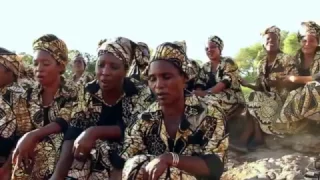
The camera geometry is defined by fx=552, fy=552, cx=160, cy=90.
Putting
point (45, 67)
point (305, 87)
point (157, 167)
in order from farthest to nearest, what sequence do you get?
point (305, 87) → point (45, 67) → point (157, 167)

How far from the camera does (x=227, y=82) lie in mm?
7809

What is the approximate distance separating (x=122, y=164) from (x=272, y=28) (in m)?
4.65

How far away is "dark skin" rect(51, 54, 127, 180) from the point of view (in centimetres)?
373

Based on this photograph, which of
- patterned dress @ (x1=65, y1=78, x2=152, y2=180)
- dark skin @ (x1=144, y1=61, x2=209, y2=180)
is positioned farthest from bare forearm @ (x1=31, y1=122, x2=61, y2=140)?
dark skin @ (x1=144, y1=61, x2=209, y2=180)

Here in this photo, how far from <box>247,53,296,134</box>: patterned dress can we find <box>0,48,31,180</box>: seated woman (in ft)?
12.5

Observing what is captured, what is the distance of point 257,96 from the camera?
7668 mm

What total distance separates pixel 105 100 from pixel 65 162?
55 centimetres

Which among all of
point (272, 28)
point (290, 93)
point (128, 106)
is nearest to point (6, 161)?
point (128, 106)

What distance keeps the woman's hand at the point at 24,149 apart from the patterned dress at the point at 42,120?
0.53 ft

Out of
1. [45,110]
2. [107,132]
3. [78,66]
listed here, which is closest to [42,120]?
[45,110]

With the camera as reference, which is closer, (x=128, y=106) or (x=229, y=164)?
(x=128, y=106)

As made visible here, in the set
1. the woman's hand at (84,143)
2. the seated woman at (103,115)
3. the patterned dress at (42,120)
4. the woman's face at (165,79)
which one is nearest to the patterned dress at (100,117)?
the seated woman at (103,115)

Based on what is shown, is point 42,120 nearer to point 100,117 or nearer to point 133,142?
point 100,117

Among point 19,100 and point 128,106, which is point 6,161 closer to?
point 19,100
